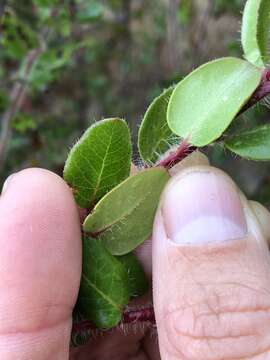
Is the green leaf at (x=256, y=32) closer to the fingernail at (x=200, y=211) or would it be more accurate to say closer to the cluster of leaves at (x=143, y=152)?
the cluster of leaves at (x=143, y=152)

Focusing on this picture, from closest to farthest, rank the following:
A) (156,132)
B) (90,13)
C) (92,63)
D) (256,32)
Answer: (256,32) < (156,132) < (90,13) < (92,63)

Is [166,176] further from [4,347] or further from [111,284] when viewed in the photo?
[4,347]

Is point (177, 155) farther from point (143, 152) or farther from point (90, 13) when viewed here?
point (90, 13)

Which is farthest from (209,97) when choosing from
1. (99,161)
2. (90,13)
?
(90,13)

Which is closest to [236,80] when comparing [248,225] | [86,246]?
[248,225]

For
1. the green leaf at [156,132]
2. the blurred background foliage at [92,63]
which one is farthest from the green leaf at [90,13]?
the green leaf at [156,132]

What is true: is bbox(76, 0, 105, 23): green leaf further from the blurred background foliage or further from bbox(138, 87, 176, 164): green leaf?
bbox(138, 87, 176, 164): green leaf

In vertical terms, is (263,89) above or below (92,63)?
above
